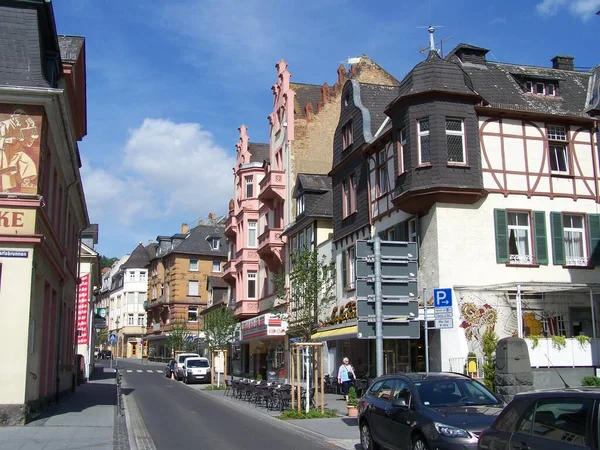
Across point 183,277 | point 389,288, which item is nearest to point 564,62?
point 389,288

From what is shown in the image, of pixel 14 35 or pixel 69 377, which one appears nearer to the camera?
pixel 14 35

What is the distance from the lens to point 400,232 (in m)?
24.8

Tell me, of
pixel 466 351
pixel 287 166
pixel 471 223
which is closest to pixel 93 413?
pixel 466 351

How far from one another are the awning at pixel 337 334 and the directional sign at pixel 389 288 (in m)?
10.3

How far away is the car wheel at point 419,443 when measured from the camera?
10347mm

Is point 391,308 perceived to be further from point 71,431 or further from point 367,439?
point 71,431

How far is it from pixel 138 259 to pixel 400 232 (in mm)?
84057

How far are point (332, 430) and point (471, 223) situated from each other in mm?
9380

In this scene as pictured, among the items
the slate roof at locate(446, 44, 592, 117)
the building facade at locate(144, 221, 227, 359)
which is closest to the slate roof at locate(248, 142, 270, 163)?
the slate roof at locate(446, 44, 592, 117)

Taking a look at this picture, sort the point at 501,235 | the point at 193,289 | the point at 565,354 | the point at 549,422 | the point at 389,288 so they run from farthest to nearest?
the point at 193,289
the point at 501,235
the point at 565,354
the point at 389,288
the point at 549,422

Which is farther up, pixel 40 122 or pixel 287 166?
pixel 287 166

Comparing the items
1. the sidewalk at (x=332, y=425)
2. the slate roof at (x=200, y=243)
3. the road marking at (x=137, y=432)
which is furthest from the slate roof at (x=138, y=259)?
the road marking at (x=137, y=432)

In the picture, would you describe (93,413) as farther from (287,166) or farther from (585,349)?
(287,166)

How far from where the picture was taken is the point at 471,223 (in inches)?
903
